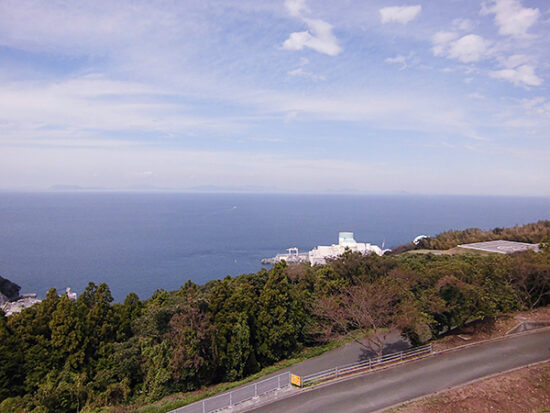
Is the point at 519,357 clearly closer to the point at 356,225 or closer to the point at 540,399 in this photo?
the point at 540,399

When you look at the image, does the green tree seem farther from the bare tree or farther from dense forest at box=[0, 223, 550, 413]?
the bare tree

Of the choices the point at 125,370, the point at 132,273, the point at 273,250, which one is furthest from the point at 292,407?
the point at 273,250

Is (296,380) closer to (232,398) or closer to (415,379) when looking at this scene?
(232,398)

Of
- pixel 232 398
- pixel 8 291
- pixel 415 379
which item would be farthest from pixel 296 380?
pixel 8 291

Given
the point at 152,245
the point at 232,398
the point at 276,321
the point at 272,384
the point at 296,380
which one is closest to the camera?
the point at 232,398

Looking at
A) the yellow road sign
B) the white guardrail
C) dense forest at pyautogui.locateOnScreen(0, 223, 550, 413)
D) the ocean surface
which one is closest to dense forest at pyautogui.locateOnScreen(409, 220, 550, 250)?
dense forest at pyautogui.locateOnScreen(0, 223, 550, 413)

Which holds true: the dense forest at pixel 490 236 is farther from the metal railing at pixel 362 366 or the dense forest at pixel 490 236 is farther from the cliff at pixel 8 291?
the cliff at pixel 8 291
